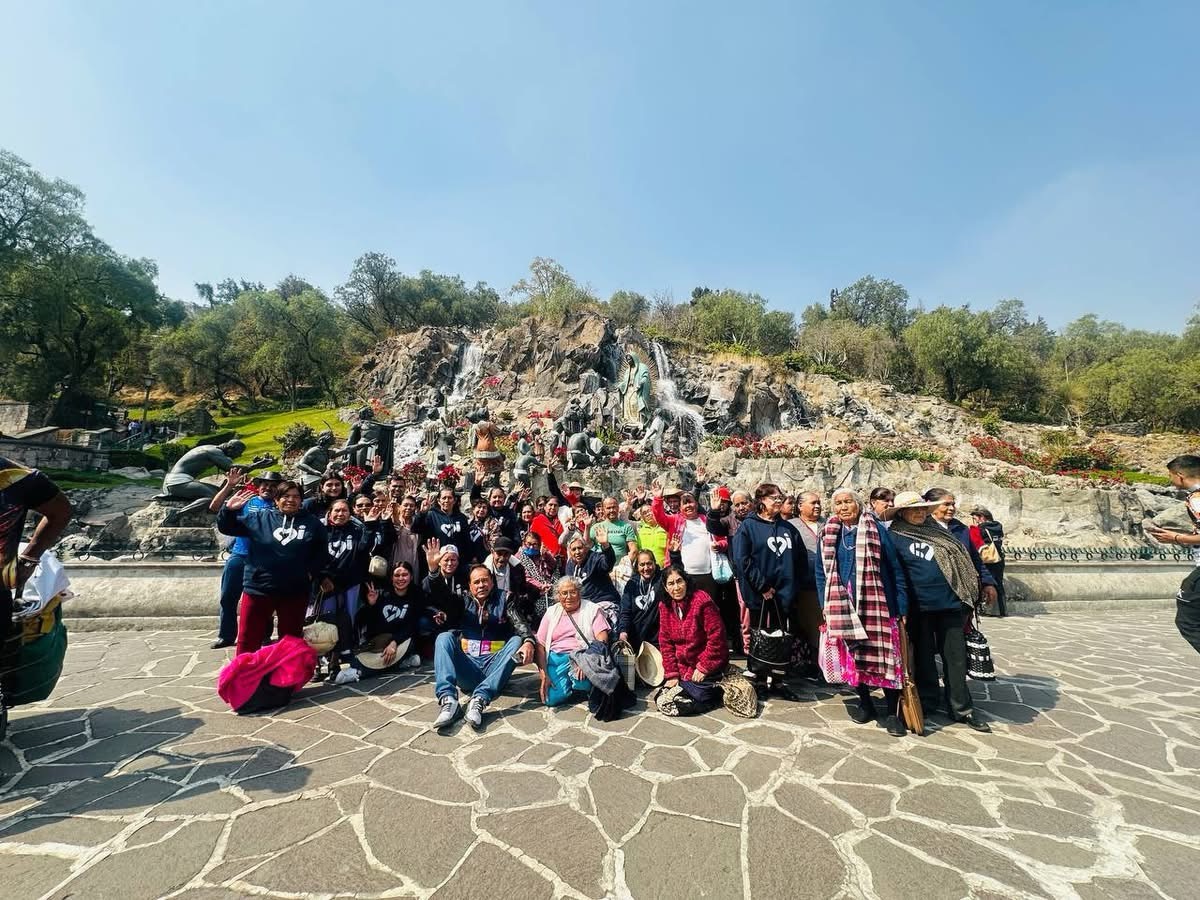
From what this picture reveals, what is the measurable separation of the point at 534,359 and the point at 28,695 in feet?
112

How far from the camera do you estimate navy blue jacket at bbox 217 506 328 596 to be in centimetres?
459

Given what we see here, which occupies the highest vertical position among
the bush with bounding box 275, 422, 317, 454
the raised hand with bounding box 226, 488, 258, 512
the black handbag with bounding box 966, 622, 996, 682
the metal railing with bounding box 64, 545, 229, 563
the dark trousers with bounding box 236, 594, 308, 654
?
the bush with bounding box 275, 422, 317, 454

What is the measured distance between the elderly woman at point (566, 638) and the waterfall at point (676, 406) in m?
24.1

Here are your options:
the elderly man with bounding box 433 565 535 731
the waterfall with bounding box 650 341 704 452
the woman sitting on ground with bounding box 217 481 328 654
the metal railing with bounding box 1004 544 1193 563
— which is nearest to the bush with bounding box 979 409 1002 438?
the waterfall with bounding box 650 341 704 452

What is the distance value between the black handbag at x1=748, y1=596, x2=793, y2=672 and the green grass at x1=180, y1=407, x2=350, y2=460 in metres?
30.6

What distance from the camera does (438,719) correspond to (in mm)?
3920

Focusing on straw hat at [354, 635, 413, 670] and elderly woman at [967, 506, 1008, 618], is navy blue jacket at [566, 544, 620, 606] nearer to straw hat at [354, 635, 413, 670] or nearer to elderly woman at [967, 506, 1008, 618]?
straw hat at [354, 635, 413, 670]

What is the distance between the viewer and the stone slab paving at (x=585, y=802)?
2.37 meters

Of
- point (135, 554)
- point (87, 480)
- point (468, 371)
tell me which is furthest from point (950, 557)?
point (468, 371)

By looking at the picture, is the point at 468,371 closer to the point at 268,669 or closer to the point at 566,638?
the point at 268,669

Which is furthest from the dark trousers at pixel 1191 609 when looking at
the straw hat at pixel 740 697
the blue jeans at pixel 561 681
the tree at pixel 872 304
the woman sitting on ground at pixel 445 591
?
the tree at pixel 872 304

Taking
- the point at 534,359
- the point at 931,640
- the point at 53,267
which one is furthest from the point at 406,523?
the point at 53,267

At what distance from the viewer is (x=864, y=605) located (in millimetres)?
3955

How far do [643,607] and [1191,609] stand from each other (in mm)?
4074
